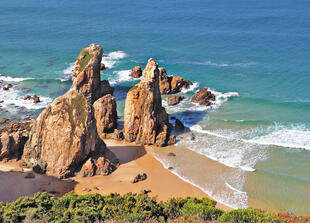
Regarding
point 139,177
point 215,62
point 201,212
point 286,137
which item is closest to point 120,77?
point 215,62

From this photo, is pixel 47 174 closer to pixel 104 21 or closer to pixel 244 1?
pixel 104 21

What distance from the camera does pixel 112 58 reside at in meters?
60.5

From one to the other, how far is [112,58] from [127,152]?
30180 millimetres

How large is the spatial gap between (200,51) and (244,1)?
136 ft

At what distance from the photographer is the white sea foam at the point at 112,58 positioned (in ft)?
190

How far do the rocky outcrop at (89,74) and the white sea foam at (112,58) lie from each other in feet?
51.4

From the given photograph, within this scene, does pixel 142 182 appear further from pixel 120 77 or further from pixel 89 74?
pixel 120 77

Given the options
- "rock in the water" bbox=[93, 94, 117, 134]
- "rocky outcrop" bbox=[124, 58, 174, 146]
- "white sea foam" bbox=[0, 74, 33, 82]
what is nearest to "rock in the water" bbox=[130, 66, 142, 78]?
"white sea foam" bbox=[0, 74, 33, 82]

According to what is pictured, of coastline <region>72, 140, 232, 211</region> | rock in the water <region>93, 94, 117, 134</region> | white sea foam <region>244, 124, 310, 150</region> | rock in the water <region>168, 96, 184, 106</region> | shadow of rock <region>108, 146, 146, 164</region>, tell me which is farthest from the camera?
rock in the water <region>168, 96, 184, 106</region>

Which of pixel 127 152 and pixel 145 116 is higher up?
pixel 145 116

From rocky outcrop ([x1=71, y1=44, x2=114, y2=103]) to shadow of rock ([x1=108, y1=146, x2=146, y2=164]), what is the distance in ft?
28.3

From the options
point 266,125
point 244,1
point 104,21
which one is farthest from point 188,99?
point 244,1

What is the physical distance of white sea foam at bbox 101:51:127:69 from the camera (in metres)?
57.9

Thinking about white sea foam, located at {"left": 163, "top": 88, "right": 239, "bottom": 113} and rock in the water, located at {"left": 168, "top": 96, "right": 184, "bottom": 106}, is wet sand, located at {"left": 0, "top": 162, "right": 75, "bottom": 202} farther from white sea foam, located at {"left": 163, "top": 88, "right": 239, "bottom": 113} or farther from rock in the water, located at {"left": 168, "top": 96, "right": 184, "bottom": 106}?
rock in the water, located at {"left": 168, "top": 96, "right": 184, "bottom": 106}
